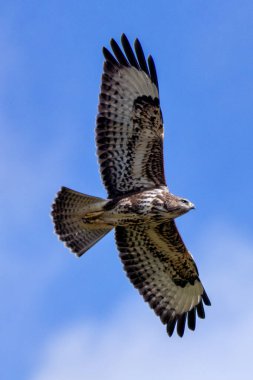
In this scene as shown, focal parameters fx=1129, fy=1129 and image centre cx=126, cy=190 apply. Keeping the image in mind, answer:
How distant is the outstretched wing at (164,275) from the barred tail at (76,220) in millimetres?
601

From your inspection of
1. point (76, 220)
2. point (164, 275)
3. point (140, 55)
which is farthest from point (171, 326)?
point (140, 55)

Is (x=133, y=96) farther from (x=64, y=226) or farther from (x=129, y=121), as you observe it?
(x=64, y=226)

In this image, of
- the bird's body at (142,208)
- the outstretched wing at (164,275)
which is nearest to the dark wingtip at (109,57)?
the bird's body at (142,208)

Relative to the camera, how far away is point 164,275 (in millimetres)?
18156

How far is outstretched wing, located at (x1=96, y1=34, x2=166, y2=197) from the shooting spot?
16.8 meters

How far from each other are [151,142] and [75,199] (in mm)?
1419

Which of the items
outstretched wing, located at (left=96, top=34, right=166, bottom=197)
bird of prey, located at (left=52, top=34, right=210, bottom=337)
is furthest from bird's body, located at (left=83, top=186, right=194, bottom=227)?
outstretched wing, located at (left=96, top=34, right=166, bottom=197)

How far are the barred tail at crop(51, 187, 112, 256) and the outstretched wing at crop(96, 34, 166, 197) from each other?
39cm

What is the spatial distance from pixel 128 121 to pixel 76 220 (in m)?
1.71

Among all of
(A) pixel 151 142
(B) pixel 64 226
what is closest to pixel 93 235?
(B) pixel 64 226

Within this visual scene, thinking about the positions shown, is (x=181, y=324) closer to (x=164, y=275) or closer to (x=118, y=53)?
(x=164, y=275)

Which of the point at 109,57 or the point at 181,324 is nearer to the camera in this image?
the point at 109,57

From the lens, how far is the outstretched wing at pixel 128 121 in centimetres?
1681

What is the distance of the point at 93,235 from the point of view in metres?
17.2
